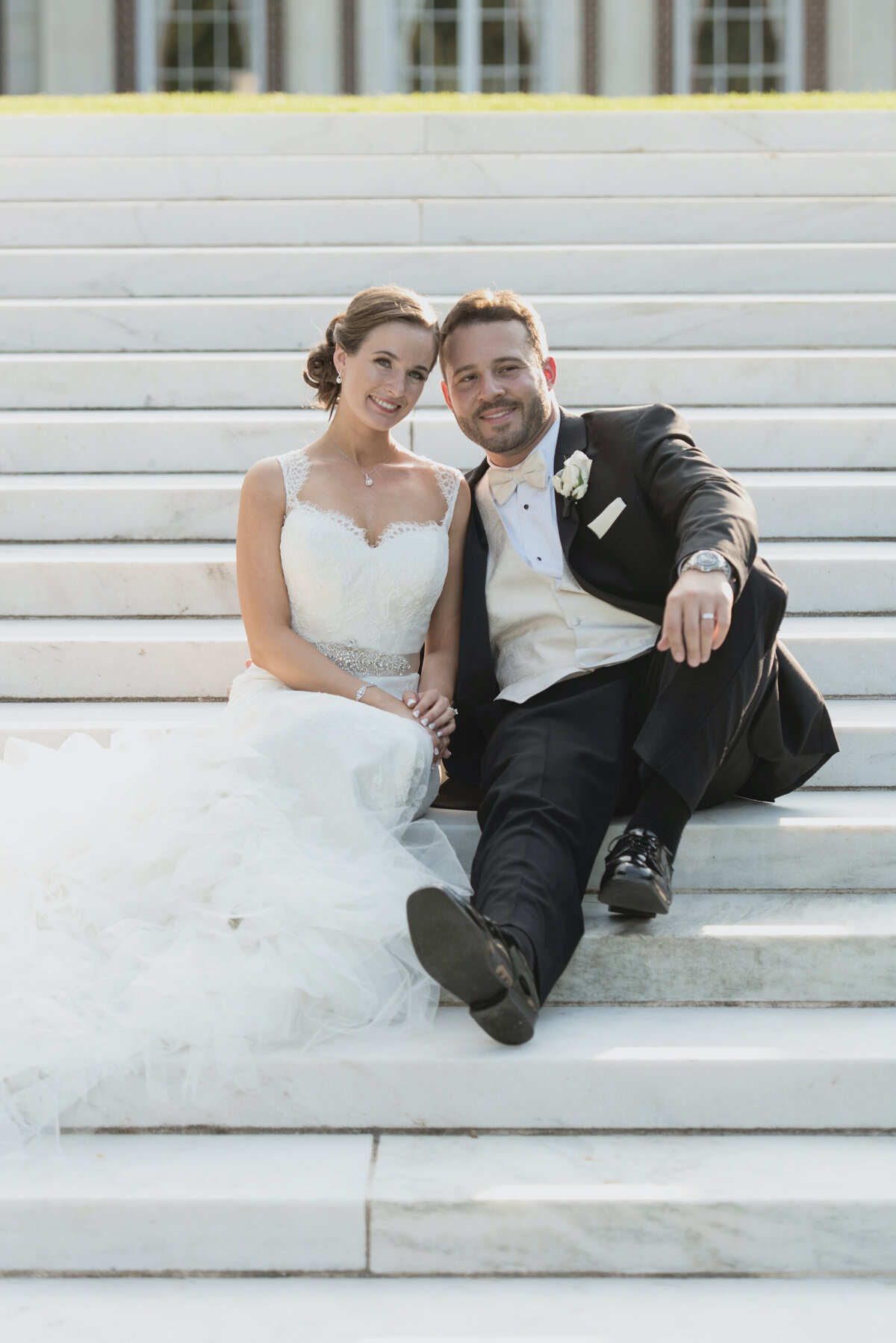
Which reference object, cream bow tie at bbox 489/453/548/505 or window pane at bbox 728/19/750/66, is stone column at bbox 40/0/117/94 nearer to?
window pane at bbox 728/19/750/66

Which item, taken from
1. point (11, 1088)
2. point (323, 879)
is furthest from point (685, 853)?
point (11, 1088)

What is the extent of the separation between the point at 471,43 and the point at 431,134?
7.94 meters

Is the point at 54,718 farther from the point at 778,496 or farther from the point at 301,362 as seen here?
the point at 778,496

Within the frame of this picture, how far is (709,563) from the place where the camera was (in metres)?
2.30

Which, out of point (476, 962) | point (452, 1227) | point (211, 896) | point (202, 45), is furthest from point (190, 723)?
point (202, 45)

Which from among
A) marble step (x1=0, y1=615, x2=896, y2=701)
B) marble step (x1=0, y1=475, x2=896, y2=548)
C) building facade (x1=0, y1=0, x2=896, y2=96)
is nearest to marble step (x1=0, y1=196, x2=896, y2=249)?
marble step (x1=0, y1=475, x2=896, y2=548)

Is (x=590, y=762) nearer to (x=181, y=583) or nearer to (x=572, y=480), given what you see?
(x=572, y=480)

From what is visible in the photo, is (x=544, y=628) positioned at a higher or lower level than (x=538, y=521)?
lower

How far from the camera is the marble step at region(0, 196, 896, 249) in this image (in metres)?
5.15

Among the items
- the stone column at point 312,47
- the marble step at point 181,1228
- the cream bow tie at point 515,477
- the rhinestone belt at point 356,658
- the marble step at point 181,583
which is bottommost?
the marble step at point 181,1228

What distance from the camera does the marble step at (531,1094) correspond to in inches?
80.9

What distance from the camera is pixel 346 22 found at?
12.5 metres

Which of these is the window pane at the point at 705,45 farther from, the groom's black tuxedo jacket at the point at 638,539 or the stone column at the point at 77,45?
the groom's black tuxedo jacket at the point at 638,539

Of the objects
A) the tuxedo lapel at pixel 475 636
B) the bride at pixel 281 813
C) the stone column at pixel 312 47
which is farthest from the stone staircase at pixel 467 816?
the stone column at pixel 312 47
